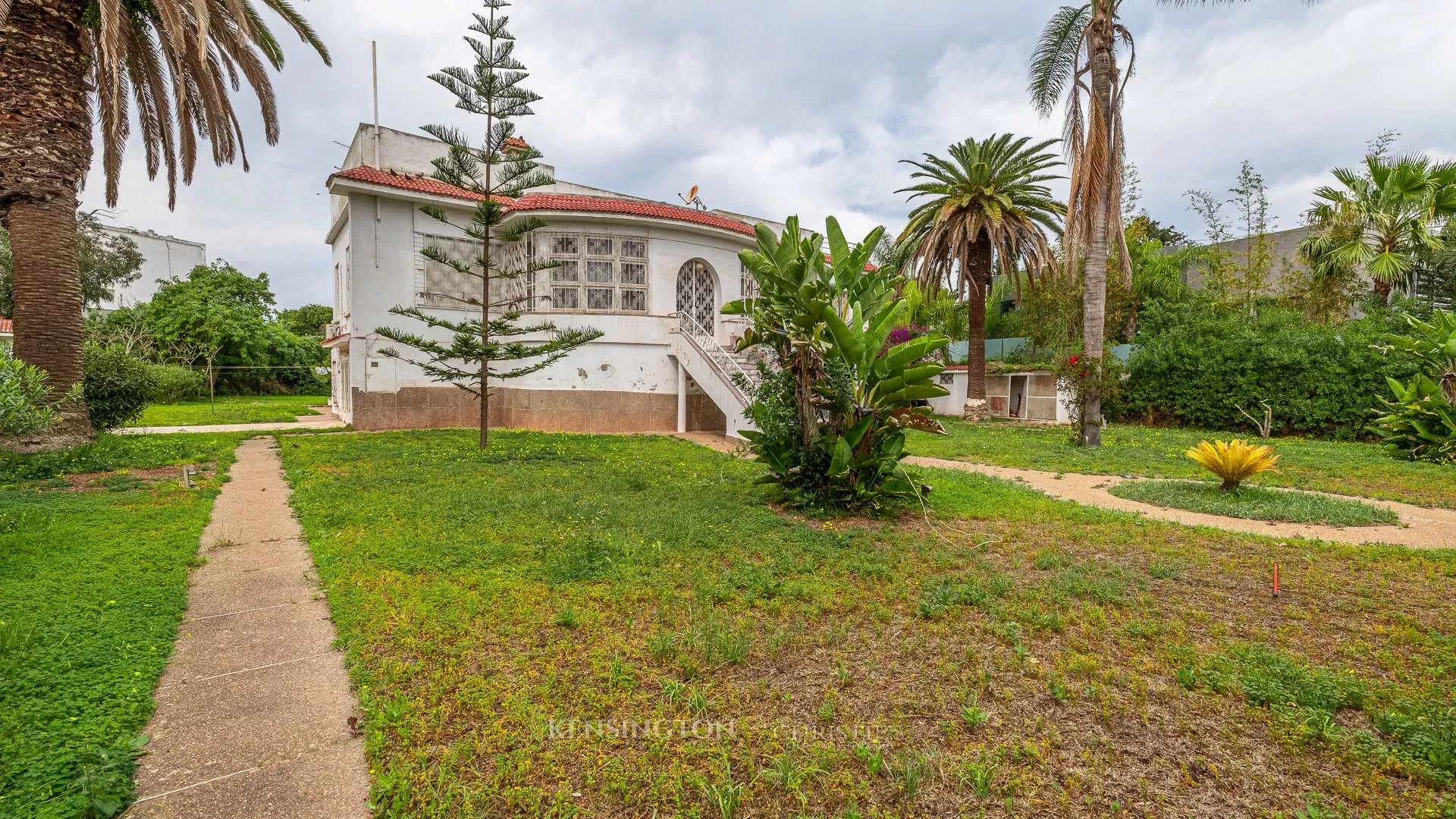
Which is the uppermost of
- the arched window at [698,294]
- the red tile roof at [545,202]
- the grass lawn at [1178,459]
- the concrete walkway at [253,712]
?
the red tile roof at [545,202]

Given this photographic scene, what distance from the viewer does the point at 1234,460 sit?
8.06 meters

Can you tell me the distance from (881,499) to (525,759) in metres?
5.18

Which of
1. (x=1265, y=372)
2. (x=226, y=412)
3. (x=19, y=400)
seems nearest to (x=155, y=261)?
(x=226, y=412)

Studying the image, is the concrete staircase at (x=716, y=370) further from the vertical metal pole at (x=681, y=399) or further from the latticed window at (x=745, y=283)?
the latticed window at (x=745, y=283)

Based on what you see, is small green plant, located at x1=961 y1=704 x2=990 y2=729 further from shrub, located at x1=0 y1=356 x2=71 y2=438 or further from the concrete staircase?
the concrete staircase

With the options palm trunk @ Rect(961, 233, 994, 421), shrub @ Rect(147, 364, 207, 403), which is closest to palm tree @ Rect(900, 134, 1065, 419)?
palm trunk @ Rect(961, 233, 994, 421)

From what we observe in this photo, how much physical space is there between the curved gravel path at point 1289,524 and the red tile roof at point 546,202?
1040 centimetres

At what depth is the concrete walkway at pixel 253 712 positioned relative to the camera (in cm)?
244

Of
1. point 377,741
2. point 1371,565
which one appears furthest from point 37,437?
point 1371,565

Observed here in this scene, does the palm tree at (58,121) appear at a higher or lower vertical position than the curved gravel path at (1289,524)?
higher

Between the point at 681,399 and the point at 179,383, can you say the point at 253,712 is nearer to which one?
the point at 681,399

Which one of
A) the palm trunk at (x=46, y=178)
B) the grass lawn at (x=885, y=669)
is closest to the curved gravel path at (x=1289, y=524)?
the grass lawn at (x=885, y=669)

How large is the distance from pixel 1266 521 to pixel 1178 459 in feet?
18.5

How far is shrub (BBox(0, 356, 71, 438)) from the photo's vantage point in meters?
4.79
